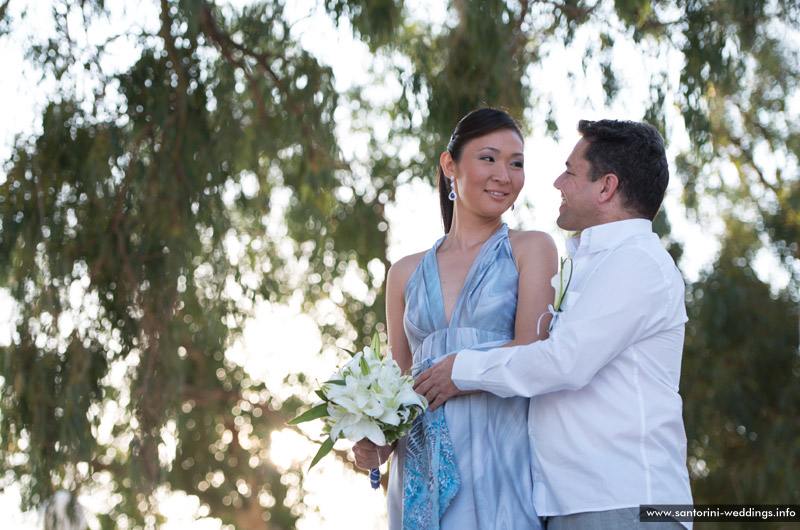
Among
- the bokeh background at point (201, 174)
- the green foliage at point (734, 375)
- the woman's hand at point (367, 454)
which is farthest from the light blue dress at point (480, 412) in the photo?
the green foliage at point (734, 375)

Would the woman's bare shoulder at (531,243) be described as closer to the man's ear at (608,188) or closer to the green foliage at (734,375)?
the man's ear at (608,188)

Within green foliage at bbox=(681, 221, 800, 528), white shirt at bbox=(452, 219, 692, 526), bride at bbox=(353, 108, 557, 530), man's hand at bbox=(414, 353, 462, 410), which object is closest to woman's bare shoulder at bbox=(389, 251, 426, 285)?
bride at bbox=(353, 108, 557, 530)

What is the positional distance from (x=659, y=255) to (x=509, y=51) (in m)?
3.54

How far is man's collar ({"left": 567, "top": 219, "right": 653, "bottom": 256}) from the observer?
244 centimetres

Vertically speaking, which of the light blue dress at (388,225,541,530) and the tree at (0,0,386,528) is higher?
the tree at (0,0,386,528)

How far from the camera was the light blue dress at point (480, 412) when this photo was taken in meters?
2.51

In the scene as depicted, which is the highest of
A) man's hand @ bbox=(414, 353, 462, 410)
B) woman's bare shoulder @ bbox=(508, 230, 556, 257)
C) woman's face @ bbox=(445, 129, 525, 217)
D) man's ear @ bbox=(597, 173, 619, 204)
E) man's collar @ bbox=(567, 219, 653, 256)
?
woman's face @ bbox=(445, 129, 525, 217)

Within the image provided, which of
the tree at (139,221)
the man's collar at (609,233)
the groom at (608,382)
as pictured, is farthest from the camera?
the tree at (139,221)

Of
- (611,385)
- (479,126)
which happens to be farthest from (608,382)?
(479,126)

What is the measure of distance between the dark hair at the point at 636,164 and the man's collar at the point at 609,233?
7cm

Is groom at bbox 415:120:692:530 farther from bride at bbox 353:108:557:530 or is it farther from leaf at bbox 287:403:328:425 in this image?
leaf at bbox 287:403:328:425

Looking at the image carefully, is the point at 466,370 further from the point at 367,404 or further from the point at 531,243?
the point at 531,243

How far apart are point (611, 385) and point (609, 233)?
0.40 meters

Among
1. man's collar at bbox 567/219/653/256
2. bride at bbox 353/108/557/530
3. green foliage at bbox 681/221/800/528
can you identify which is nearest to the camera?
man's collar at bbox 567/219/653/256
